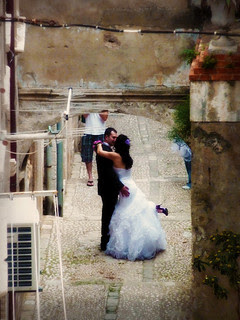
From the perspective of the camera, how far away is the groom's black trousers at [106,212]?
531 inches

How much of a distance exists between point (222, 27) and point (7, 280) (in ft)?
12.1

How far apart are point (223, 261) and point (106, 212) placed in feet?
11.4

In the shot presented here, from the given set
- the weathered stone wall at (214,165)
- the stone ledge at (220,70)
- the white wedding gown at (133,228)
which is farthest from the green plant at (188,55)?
the white wedding gown at (133,228)

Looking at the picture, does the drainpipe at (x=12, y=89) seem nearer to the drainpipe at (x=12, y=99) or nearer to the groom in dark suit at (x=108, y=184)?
the drainpipe at (x=12, y=99)

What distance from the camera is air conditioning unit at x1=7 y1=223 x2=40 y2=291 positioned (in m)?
9.98

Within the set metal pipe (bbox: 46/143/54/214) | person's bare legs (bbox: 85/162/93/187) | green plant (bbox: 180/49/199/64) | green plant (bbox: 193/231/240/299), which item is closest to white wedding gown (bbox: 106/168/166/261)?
green plant (bbox: 180/49/199/64)

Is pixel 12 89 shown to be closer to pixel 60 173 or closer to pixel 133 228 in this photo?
pixel 133 228

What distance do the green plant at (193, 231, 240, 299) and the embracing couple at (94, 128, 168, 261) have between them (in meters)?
2.72

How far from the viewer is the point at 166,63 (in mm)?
12008

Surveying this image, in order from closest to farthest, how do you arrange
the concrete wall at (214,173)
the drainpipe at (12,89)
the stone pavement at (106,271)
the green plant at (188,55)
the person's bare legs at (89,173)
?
the concrete wall at (214,173) → the drainpipe at (12,89) → the stone pavement at (106,271) → the green plant at (188,55) → the person's bare legs at (89,173)

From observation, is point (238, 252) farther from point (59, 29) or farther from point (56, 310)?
point (59, 29)

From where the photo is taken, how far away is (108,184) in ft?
44.0

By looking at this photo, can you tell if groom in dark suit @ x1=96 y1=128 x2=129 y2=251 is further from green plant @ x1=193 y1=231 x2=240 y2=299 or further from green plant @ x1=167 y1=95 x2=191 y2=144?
green plant @ x1=193 y1=231 x2=240 y2=299

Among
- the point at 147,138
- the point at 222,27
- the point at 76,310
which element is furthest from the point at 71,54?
the point at 147,138
